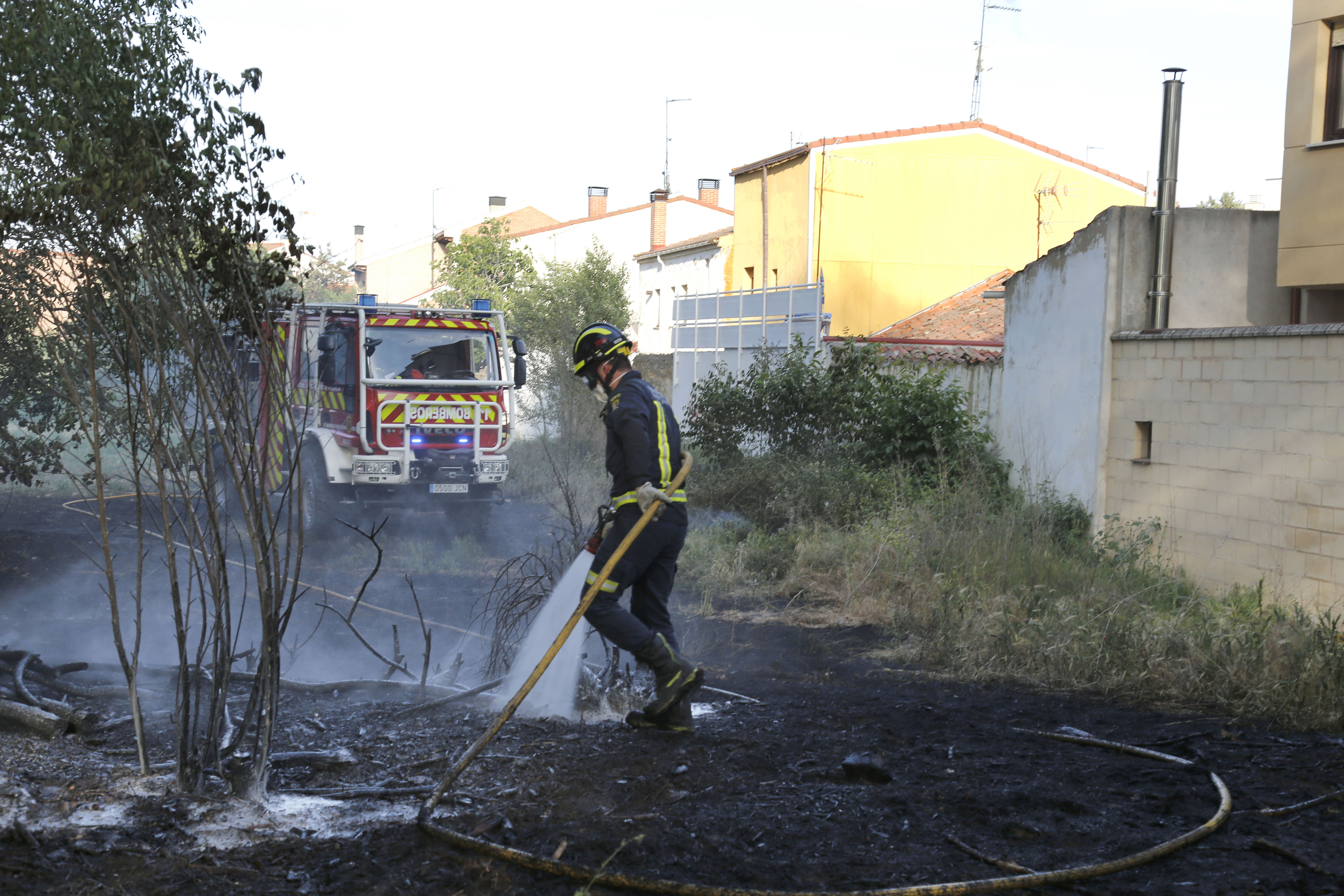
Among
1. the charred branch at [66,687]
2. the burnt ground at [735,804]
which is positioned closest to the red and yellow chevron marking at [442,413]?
the charred branch at [66,687]

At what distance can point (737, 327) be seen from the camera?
806 inches

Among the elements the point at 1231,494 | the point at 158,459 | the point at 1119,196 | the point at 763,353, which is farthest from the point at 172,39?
the point at 1119,196

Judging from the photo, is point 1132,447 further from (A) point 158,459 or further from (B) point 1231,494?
(A) point 158,459

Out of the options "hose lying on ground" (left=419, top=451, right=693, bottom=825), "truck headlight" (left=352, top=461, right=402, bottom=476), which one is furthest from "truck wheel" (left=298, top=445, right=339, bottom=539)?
"hose lying on ground" (left=419, top=451, right=693, bottom=825)

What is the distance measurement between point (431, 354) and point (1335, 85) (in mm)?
9037

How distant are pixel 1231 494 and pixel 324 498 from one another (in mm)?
8292

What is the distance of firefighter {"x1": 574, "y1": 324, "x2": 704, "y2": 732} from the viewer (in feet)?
15.7

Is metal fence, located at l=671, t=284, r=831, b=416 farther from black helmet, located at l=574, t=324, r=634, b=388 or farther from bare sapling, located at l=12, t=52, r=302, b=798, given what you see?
bare sapling, located at l=12, t=52, r=302, b=798

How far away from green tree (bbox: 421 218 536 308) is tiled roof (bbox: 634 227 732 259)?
353cm

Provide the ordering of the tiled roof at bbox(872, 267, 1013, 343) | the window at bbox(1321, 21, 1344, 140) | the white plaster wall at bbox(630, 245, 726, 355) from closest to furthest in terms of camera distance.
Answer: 1. the window at bbox(1321, 21, 1344, 140)
2. the tiled roof at bbox(872, 267, 1013, 343)
3. the white plaster wall at bbox(630, 245, 726, 355)

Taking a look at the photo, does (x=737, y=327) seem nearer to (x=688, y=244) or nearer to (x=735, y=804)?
(x=688, y=244)

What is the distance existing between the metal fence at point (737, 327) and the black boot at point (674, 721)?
362 inches

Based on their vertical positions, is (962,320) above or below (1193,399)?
above

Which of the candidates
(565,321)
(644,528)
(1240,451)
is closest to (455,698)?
(644,528)
